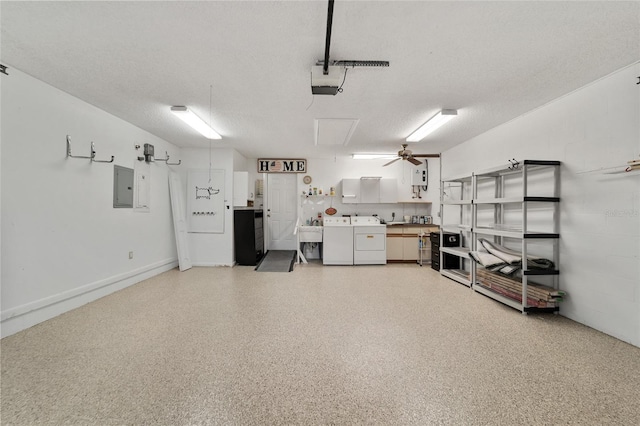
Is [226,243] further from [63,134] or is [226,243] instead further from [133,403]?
[133,403]

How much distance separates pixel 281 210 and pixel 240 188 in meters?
1.64

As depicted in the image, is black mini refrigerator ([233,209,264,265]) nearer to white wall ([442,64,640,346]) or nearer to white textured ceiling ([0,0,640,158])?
white textured ceiling ([0,0,640,158])

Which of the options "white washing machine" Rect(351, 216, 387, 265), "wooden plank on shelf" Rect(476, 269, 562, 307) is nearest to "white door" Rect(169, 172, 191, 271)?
"white washing machine" Rect(351, 216, 387, 265)

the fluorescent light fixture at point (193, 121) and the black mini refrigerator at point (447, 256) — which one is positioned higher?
the fluorescent light fixture at point (193, 121)

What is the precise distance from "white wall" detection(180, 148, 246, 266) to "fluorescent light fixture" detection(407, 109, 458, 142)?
3800 millimetres

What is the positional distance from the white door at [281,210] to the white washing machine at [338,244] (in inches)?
63.0

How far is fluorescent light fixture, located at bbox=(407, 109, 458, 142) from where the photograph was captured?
3350 mm

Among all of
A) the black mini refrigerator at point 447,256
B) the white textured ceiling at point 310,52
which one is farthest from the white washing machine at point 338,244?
the white textured ceiling at point 310,52

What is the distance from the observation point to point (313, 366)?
1945mm

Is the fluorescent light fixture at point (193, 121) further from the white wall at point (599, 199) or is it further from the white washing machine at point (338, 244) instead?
the white wall at point (599, 199)

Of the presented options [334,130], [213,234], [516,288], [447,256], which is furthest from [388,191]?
[213,234]

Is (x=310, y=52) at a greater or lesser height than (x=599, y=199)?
greater

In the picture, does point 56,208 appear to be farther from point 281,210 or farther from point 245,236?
point 281,210

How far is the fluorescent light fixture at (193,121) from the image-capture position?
3.25 meters
